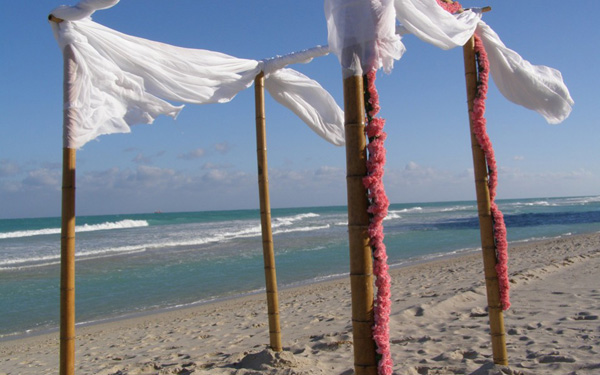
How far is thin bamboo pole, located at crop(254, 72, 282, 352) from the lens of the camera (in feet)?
14.1

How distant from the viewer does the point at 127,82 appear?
3.40 metres

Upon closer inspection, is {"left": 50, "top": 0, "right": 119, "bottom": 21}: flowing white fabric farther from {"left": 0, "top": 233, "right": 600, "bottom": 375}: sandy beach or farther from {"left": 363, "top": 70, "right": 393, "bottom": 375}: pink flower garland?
{"left": 0, "top": 233, "right": 600, "bottom": 375}: sandy beach

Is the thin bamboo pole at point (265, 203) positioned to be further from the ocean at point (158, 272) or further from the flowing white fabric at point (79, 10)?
the ocean at point (158, 272)

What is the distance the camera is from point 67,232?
308 cm

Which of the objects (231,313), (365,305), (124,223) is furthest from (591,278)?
(124,223)

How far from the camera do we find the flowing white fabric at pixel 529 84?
3842 millimetres

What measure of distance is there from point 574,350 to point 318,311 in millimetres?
3785

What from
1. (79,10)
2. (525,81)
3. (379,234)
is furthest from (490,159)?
(79,10)

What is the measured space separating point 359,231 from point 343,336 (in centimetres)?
317

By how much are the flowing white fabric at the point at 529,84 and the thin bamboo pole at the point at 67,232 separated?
9.66 feet

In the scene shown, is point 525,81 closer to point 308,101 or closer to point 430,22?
point 430,22

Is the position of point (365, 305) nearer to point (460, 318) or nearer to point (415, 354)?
point (415, 354)

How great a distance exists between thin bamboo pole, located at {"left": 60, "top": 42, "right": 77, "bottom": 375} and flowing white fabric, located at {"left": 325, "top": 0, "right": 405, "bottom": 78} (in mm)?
1727

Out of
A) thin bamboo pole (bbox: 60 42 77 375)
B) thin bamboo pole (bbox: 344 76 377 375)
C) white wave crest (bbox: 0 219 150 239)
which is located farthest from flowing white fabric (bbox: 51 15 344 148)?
white wave crest (bbox: 0 219 150 239)
